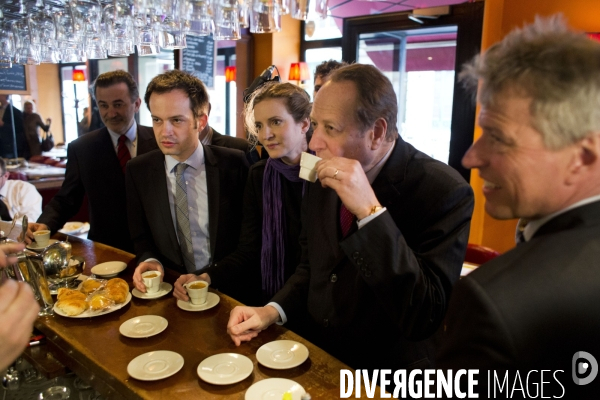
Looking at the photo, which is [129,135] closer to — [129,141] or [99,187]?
[129,141]

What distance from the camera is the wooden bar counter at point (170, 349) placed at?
4.07 ft

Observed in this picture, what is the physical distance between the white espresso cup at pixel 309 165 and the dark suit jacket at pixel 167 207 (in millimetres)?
901

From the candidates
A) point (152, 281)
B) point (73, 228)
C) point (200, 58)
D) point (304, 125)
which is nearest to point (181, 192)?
point (152, 281)

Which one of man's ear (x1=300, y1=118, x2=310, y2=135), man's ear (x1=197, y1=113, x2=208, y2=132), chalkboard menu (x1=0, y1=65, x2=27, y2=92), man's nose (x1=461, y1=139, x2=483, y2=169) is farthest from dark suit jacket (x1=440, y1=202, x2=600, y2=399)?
chalkboard menu (x1=0, y1=65, x2=27, y2=92)

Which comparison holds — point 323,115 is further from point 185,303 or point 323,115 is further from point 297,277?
point 185,303

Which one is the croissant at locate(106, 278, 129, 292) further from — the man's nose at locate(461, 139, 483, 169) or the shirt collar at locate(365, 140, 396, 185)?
the man's nose at locate(461, 139, 483, 169)

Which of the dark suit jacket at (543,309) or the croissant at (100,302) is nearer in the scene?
the dark suit jacket at (543,309)

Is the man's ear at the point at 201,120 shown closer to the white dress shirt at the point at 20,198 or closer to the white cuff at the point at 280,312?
the white cuff at the point at 280,312

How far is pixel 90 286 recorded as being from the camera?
1860 millimetres

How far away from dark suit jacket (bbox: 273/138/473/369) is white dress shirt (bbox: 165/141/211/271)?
70 centimetres

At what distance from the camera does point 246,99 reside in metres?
2.88

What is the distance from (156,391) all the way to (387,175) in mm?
985

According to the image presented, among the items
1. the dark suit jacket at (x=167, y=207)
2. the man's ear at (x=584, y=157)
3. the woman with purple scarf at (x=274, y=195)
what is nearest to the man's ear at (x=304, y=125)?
the woman with purple scarf at (x=274, y=195)

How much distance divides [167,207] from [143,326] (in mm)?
839
